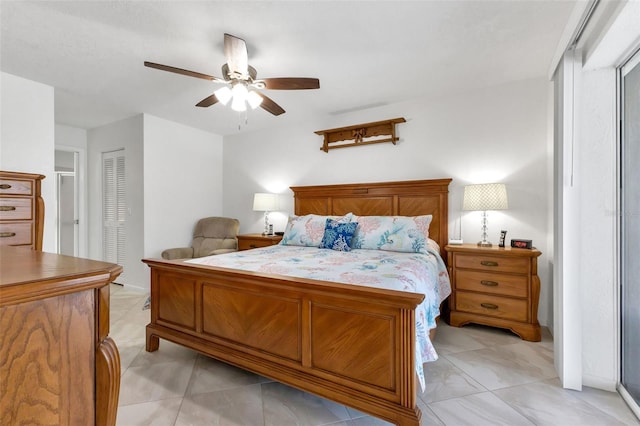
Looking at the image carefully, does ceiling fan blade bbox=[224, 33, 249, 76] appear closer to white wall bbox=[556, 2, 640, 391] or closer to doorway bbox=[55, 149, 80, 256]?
white wall bbox=[556, 2, 640, 391]

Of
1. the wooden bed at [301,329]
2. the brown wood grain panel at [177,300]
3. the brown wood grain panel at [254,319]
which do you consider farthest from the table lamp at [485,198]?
the brown wood grain panel at [177,300]

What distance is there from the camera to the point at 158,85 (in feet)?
10.1

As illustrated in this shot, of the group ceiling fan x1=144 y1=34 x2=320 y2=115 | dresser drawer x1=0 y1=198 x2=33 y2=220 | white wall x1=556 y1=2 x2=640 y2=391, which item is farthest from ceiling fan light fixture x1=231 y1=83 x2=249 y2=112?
white wall x1=556 y1=2 x2=640 y2=391

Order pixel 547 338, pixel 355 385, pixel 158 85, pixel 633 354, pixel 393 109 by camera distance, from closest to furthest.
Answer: pixel 355 385 < pixel 633 354 < pixel 547 338 < pixel 158 85 < pixel 393 109

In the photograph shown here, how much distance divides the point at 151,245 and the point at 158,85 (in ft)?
6.80

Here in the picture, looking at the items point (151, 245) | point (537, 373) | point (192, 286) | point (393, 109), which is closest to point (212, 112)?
point (151, 245)

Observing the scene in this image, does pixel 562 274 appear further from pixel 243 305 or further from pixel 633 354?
pixel 243 305

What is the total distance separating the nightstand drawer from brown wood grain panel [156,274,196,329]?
2.37m

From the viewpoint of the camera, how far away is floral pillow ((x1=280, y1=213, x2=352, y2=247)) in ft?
10.5

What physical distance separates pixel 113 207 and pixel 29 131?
1.64m

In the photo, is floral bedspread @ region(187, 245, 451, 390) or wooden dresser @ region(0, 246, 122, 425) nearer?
wooden dresser @ region(0, 246, 122, 425)

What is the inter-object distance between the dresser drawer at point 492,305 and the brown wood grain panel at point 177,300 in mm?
2379

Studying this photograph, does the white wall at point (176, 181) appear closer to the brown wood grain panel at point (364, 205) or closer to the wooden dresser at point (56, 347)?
the brown wood grain panel at point (364, 205)

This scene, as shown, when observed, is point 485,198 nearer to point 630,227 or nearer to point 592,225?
point 592,225
